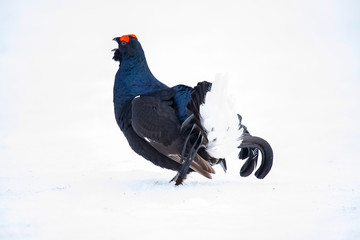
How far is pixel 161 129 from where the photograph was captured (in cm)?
378

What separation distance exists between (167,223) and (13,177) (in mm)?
2333

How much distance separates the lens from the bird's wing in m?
3.76

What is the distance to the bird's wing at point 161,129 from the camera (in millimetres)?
3756

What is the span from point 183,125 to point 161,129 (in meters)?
0.19

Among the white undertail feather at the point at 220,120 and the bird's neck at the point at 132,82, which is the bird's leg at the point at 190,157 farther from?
the bird's neck at the point at 132,82

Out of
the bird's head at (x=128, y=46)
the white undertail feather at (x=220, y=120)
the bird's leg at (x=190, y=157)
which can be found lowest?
the bird's leg at (x=190, y=157)

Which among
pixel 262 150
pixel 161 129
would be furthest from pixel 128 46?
pixel 262 150

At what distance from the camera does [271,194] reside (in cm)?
368

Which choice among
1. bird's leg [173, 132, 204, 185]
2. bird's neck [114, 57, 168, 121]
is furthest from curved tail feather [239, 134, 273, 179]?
bird's neck [114, 57, 168, 121]

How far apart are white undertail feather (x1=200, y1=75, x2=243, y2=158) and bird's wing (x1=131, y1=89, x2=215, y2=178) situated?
195 millimetres

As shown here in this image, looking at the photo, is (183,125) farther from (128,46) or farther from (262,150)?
(128,46)

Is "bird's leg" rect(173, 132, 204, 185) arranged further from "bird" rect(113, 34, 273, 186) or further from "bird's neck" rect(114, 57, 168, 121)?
"bird's neck" rect(114, 57, 168, 121)

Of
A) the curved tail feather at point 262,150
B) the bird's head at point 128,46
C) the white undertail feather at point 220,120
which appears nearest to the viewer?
the white undertail feather at point 220,120

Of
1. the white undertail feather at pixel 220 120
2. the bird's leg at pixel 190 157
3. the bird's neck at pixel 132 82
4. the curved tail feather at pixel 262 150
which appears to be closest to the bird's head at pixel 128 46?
the bird's neck at pixel 132 82
